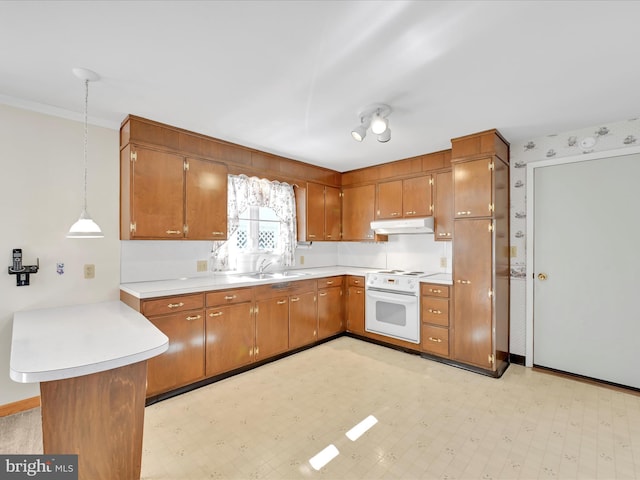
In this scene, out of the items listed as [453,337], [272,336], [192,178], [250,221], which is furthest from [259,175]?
[453,337]

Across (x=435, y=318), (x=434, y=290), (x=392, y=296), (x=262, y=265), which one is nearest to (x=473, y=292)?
(x=434, y=290)

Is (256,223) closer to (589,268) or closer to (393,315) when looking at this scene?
(393,315)

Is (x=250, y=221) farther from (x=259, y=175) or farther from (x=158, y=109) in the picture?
(x=158, y=109)

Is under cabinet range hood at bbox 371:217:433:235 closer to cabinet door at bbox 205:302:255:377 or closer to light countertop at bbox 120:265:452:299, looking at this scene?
light countertop at bbox 120:265:452:299

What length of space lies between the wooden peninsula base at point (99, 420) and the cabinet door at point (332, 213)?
336cm

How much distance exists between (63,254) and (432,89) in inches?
129

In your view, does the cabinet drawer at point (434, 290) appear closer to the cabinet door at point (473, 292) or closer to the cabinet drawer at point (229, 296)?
the cabinet door at point (473, 292)

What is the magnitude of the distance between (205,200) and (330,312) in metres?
2.15

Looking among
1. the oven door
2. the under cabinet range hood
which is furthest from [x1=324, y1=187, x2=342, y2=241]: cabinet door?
the oven door

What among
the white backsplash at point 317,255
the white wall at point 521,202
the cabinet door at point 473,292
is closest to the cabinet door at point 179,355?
the white backsplash at point 317,255

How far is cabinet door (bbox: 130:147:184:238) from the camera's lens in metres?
2.81

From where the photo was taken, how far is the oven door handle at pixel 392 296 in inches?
146

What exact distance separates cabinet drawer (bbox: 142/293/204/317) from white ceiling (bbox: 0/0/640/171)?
1597 mm

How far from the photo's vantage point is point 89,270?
281 centimetres
